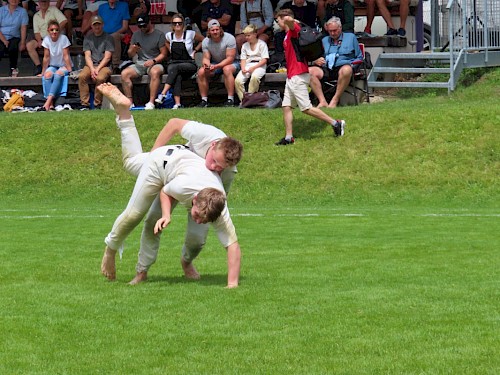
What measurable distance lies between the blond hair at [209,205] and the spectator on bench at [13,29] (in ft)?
60.8

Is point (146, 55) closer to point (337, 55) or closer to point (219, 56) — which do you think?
point (219, 56)

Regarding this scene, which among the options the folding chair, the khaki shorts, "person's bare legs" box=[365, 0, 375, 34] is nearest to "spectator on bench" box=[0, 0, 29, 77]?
the folding chair

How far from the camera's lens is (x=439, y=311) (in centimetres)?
867

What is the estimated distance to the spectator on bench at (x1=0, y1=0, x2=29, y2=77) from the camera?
26766 millimetres

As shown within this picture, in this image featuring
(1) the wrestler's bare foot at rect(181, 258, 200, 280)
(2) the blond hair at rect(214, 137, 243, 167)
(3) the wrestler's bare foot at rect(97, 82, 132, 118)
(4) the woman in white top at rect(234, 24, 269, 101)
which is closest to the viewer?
(2) the blond hair at rect(214, 137, 243, 167)

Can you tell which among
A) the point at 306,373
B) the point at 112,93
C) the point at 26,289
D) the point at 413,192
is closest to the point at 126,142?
the point at 112,93

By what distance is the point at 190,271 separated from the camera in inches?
422

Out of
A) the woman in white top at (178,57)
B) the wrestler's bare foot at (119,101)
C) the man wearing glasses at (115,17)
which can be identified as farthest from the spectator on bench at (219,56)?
the wrestler's bare foot at (119,101)

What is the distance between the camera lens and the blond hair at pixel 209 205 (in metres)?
9.03

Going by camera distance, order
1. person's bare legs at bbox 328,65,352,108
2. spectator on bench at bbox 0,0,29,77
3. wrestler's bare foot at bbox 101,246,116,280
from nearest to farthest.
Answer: wrestler's bare foot at bbox 101,246,116,280
person's bare legs at bbox 328,65,352,108
spectator on bench at bbox 0,0,29,77

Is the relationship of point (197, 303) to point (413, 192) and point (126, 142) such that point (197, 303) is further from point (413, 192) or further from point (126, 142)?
point (413, 192)

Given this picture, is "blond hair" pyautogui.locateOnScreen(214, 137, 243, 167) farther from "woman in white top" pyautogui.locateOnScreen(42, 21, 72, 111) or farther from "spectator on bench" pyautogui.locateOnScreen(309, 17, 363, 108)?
"woman in white top" pyautogui.locateOnScreen(42, 21, 72, 111)

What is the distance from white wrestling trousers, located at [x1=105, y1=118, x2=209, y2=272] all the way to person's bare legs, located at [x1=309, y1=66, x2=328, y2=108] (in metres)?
12.3

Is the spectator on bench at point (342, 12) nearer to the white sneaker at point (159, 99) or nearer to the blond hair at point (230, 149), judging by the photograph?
the white sneaker at point (159, 99)
